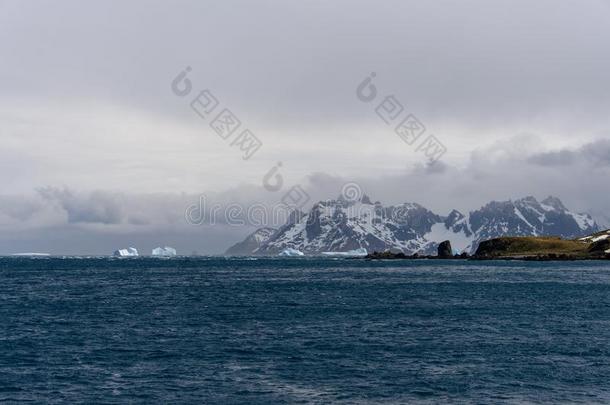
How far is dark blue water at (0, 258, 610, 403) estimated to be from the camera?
41.7 meters

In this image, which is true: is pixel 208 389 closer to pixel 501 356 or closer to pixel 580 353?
pixel 501 356

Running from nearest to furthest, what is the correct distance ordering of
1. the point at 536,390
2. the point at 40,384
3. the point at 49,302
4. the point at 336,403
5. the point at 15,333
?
1. the point at 336,403
2. the point at 536,390
3. the point at 40,384
4. the point at 15,333
5. the point at 49,302

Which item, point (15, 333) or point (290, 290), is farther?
point (290, 290)

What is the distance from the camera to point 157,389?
4241 cm

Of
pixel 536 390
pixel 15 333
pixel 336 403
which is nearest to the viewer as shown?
pixel 336 403

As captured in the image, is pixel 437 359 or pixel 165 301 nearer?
pixel 437 359

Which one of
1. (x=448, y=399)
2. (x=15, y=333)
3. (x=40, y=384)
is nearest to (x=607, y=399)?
(x=448, y=399)

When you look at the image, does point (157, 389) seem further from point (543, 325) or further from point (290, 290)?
point (290, 290)

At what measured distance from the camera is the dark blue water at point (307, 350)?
41.7 meters

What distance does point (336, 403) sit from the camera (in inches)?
1522

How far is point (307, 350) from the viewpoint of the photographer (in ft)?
183

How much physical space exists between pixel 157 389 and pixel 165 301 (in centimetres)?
6234

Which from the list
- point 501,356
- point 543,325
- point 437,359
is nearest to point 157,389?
point 437,359

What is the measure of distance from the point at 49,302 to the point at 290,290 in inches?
1791
